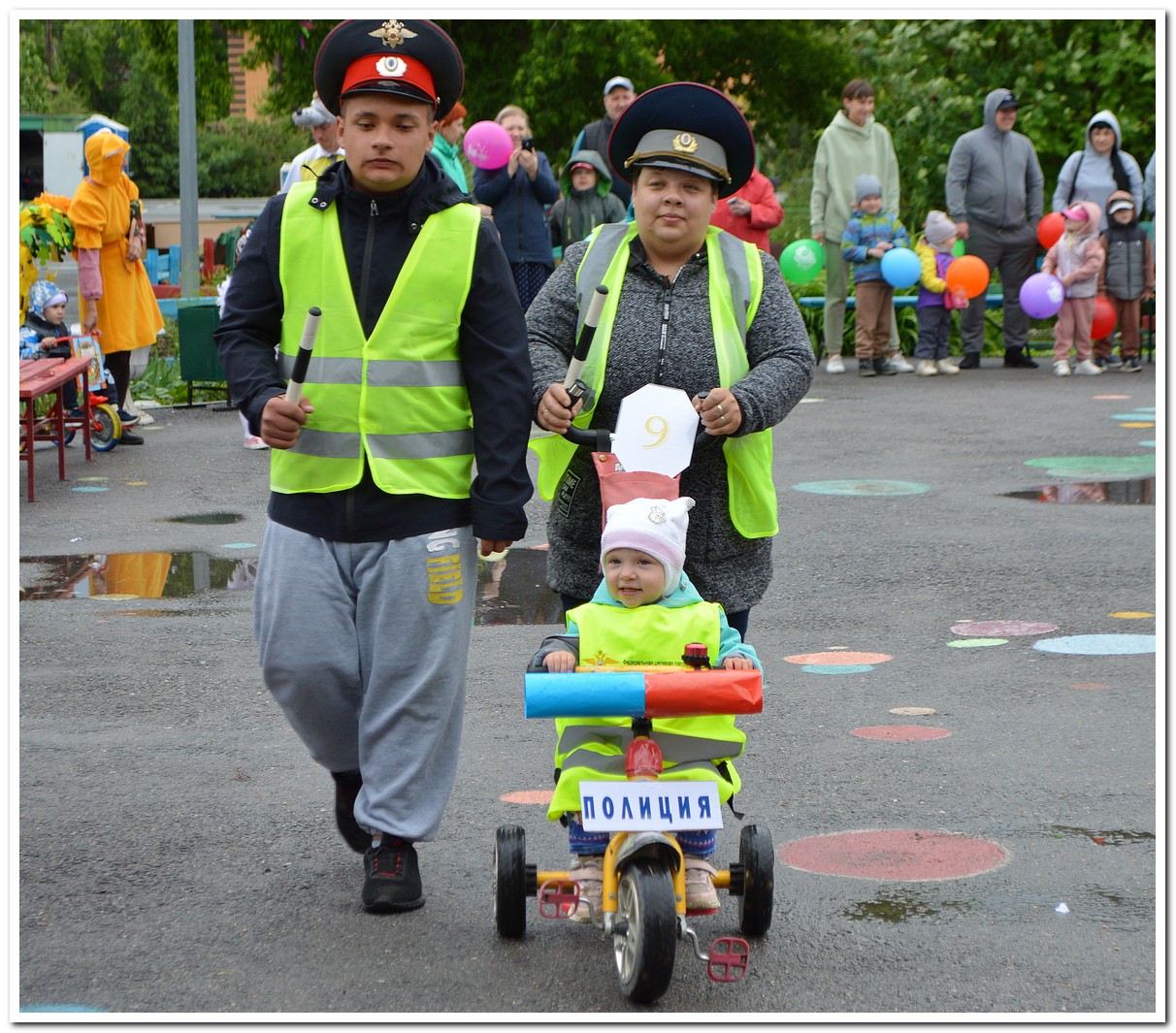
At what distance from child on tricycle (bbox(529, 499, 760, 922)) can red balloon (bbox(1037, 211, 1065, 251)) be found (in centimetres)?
1364

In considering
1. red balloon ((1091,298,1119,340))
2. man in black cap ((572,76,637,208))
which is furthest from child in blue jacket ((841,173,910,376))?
man in black cap ((572,76,637,208))

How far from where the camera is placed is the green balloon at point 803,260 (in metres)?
16.4

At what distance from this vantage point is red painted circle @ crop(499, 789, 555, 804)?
5.17 metres

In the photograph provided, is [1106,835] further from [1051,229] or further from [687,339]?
[1051,229]

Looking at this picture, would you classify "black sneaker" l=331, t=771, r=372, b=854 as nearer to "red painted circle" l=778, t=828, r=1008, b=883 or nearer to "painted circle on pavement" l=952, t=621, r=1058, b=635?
"red painted circle" l=778, t=828, r=1008, b=883

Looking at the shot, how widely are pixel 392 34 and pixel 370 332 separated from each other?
711mm

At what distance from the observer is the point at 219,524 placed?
974cm

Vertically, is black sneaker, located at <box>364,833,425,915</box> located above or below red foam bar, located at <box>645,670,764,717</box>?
below

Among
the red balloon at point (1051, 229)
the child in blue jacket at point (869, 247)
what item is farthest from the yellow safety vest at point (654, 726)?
the red balloon at point (1051, 229)

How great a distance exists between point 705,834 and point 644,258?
147 centimetres

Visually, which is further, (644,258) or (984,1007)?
(644,258)

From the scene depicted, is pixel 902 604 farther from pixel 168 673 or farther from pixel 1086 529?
pixel 168 673

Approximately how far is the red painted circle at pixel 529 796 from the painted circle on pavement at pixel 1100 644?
8.32 ft

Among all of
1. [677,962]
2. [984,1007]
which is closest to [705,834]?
[677,962]
